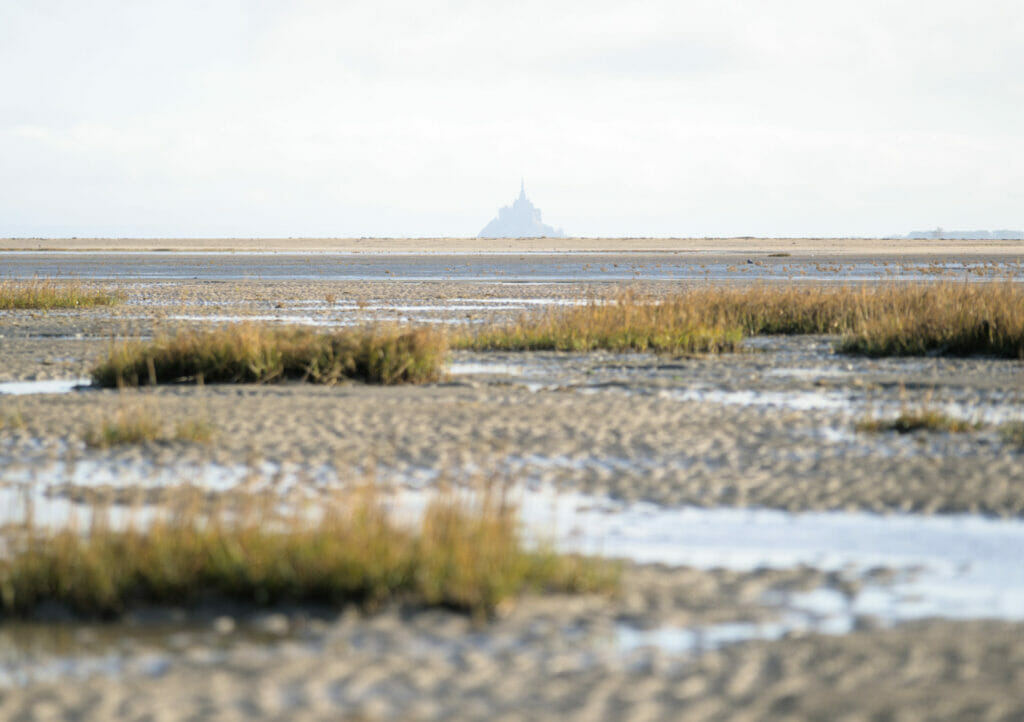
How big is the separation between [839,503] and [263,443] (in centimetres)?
533

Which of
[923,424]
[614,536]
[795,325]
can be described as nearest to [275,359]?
[923,424]

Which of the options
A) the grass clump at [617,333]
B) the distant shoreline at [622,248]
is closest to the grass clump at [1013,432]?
the grass clump at [617,333]

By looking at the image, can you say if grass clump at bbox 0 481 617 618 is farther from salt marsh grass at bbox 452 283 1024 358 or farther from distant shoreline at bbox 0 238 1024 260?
distant shoreline at bbox 0 238 1024 260

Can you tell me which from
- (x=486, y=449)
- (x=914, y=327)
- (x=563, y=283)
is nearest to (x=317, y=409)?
(x=486, y=449)

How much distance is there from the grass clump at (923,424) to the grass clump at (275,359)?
630 centimetres

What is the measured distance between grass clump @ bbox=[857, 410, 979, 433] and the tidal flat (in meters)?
0.08

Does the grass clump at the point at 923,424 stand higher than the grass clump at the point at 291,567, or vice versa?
the grass clump at the point at 291,567

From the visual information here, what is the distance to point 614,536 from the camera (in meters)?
8.09

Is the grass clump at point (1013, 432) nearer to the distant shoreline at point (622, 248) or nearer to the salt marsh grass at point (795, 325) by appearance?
the salt marsh grass at point (795, 325)

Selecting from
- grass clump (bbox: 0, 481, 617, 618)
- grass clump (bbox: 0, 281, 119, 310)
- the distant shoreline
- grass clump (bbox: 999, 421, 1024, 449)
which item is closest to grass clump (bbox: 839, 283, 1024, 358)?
grass clump (bbox: 999, 421, 1024, 449)

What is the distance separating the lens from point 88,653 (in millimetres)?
5766

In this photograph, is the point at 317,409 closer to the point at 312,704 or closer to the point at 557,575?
the point at 557,575

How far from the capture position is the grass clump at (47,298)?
1237 inches

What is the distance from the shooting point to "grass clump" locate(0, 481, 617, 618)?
20.8ft
